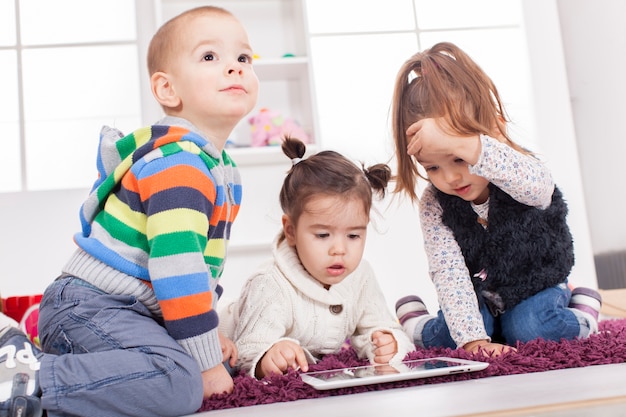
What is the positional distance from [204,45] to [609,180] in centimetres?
209

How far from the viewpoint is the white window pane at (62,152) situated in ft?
8.50

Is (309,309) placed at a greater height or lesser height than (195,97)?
lesser

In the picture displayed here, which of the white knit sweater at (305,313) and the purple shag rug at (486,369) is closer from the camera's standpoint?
the purple shag rug at (486,369)

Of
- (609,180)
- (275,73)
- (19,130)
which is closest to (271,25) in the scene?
(275,73)

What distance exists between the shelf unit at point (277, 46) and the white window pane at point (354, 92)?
0.07m

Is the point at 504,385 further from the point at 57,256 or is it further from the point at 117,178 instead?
the point at 57,256

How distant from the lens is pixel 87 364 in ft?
2.89

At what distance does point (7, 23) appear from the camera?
2629 mm

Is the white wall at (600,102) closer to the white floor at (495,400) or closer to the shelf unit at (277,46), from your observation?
the shelf unit at (277,46)

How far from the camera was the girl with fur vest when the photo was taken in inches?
48.9

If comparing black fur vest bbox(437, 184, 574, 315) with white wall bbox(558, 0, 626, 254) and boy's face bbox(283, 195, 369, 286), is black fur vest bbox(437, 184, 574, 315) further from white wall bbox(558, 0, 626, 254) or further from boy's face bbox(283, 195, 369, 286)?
white wall bbox(558, 0, 626, 254)

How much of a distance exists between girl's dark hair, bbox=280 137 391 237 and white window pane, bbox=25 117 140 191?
4.60ft

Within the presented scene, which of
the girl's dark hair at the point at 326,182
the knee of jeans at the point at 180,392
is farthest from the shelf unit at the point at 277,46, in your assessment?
the knee of jeans at the point at 180,392

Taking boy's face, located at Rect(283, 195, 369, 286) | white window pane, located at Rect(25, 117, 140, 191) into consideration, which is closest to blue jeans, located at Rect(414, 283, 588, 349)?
boy's face, located at Rect(283, 195, 369, 286)
